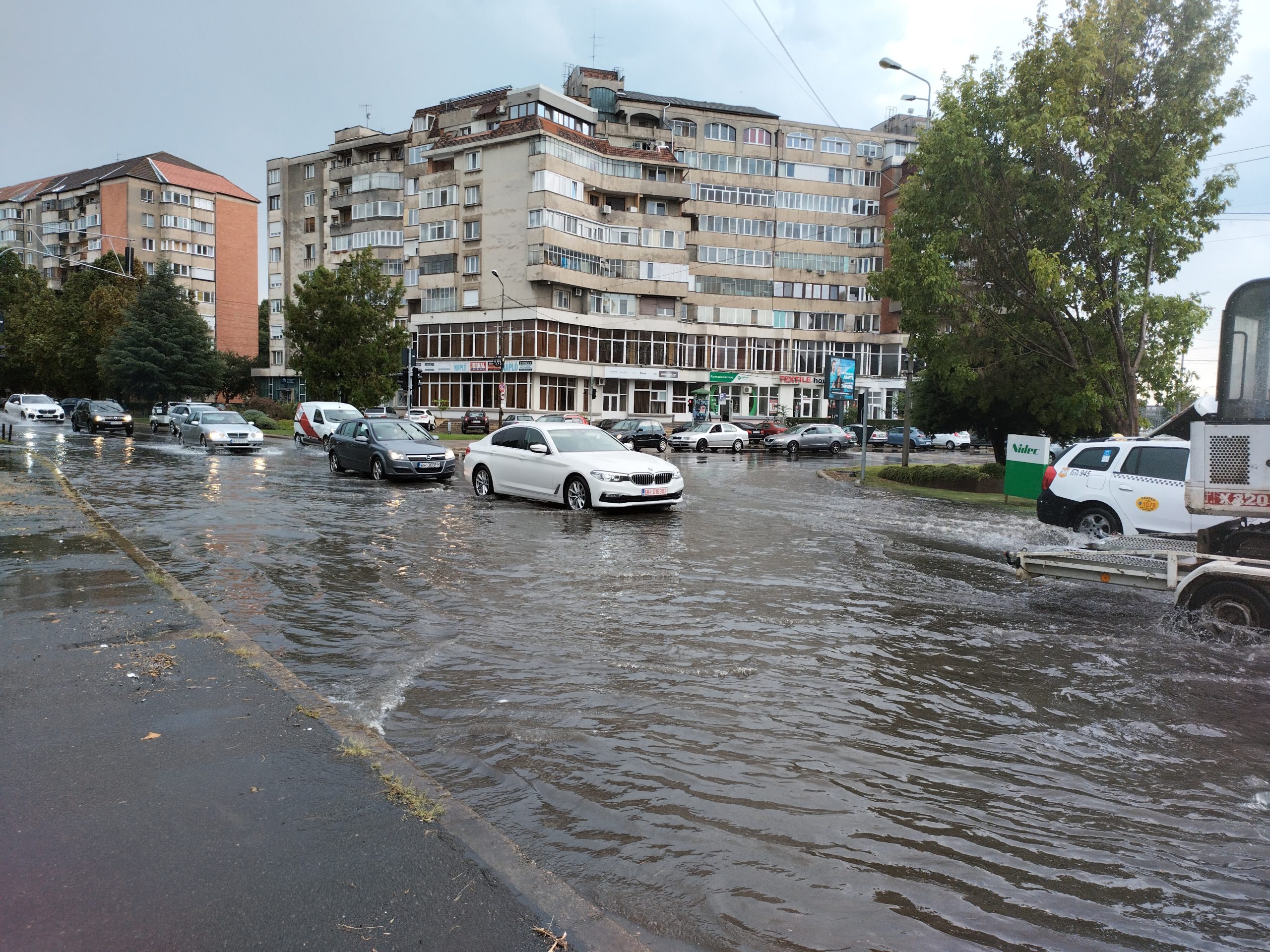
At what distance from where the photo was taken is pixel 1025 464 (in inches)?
859

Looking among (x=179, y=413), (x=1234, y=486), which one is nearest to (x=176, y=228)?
(x=179, y=413)

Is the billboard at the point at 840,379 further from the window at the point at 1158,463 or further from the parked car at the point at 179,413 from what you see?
the parked car at the point at 179,413

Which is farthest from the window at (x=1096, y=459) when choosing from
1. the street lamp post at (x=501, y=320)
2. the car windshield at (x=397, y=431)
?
the street lamp post at (x=501, y=320)

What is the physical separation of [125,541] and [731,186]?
68982 mm

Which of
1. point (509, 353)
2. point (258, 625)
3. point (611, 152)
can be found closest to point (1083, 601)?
point (258, 625)

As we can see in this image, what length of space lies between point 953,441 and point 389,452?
5306 centimetres

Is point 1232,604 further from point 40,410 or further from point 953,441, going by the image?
point 40,410

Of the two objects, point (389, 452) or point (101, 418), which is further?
point (101, 418)

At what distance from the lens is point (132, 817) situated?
3.78 meters

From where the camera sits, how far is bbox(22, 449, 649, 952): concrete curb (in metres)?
3.05

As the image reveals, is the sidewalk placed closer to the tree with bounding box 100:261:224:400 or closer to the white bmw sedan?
the white bmw sedan

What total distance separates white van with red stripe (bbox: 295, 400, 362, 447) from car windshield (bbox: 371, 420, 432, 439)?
45.4 ft

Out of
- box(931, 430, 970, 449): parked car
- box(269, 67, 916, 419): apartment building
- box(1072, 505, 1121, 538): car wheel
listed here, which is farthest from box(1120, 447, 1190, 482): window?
box(931, 430, 970, 449): parked car

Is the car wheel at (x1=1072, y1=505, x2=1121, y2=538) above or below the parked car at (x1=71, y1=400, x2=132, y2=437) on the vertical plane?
below
